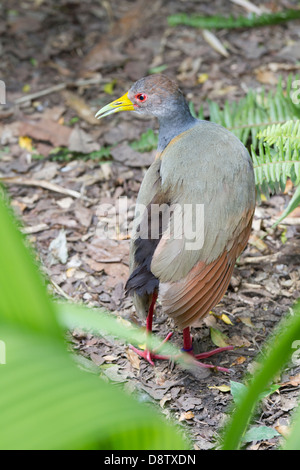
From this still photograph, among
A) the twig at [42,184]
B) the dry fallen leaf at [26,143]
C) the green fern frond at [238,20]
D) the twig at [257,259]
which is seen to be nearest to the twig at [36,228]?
the twig at [42,184]

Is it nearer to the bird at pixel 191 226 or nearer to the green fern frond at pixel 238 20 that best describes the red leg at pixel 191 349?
the bird at pixel 191 226

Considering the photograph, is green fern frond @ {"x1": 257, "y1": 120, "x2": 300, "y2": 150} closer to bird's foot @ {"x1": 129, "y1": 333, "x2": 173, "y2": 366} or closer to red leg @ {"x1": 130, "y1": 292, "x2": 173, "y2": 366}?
red leg @ {"x1": 130, "y1": 292, "x2": 173, "y2": 366}

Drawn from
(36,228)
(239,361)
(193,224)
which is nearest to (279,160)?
(193,224)

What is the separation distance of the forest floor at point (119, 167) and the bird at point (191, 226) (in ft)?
0.91

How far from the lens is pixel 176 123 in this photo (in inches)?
155

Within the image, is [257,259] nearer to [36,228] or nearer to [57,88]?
[36,228]

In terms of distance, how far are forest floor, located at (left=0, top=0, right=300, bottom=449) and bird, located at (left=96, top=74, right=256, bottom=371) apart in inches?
10.9

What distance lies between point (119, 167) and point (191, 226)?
210cm

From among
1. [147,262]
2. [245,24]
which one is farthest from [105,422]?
[245,24]

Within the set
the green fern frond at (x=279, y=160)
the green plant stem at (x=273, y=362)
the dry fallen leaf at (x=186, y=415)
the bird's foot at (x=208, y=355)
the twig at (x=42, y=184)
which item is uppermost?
the green plant stem at (x=273, y=362)

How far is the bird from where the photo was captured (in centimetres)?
309

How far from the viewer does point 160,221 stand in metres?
3.33

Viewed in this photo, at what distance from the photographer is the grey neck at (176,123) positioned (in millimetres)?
3916
